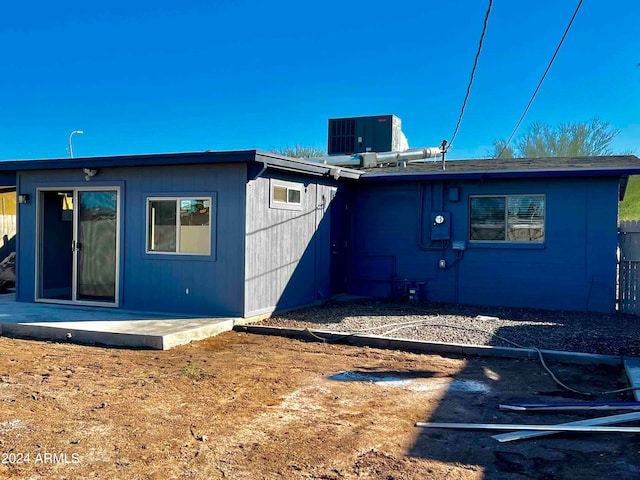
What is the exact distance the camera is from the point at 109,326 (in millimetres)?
7961

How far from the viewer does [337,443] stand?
3.99 meters

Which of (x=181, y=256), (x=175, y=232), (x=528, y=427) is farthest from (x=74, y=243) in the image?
(x=528, y=427)

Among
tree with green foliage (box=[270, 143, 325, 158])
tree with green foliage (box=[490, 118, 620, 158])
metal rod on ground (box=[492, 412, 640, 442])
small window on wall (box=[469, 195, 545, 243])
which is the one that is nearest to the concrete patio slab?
metal rod on ground (box=[492, 412, 640, 442])

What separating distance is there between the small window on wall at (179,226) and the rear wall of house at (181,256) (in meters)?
0.10

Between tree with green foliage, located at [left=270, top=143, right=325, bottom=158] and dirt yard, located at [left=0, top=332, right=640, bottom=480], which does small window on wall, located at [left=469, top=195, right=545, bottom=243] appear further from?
tree with green foliage, located at [left=270, top=143, right=325, bottom=158]

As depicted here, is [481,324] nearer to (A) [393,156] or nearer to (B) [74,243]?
(A) [393,156]

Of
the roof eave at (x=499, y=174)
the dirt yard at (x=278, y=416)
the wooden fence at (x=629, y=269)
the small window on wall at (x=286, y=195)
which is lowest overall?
the dirt yard at (x=278, y=416)

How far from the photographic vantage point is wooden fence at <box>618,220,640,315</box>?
9.90 metres

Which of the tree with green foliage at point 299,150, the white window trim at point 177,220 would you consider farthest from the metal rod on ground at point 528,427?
the tree with green foliage at point 299,150

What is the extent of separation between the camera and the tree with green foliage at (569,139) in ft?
76.0

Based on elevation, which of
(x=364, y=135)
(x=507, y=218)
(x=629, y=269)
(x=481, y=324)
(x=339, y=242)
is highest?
(x=364, y=135)

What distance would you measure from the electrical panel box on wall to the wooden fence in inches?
120

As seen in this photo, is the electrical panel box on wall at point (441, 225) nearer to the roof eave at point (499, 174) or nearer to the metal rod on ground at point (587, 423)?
the roof eave at point (499, 174)

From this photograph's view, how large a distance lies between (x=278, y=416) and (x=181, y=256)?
5029 millimetres
